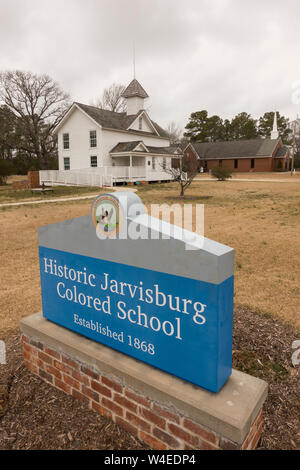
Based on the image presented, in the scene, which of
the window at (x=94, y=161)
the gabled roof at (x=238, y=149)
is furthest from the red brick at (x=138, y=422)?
the gabled roof at (x=238, y=149)

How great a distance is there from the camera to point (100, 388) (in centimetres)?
269

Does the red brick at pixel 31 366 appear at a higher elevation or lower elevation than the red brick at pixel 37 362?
lower

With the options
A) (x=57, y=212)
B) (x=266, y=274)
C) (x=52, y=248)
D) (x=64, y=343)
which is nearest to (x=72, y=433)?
(x=64, y=343)

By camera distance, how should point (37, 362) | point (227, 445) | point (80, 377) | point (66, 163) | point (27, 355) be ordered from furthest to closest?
point (66, 163) → point (27, 355) → point (37, 362) → point (80, 377) → point (227, 445)

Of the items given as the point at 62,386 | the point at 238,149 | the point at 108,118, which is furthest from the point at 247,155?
the point at 62,386

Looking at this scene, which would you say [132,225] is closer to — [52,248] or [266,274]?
[52,248]

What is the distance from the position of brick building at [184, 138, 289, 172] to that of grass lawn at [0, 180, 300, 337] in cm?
4110

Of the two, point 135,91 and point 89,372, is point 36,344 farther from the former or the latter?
point 135,91

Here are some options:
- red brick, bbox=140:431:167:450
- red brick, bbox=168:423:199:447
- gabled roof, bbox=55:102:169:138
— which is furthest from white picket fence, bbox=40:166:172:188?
red brick, bbox=168:423:199:447

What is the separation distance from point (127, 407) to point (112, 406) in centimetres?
18

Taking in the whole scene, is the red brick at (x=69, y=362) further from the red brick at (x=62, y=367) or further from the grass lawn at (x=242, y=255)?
the grass lawn at (x=242, y=255)

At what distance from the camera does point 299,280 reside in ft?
18.9

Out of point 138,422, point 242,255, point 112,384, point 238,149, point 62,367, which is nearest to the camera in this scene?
point 138,422

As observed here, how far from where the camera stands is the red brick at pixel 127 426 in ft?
8.23
